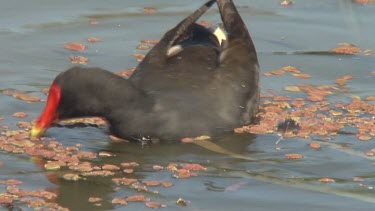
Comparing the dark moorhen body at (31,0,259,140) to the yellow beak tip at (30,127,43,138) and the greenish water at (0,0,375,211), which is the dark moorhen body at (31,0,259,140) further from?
the greenish water at (0,0,375,211)

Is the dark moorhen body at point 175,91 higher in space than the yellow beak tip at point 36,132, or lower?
higher

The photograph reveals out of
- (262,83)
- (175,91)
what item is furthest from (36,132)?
(262,83)

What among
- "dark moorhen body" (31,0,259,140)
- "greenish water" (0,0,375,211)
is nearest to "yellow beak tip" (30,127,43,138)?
"dark moorhen body" (31,0,259,140)

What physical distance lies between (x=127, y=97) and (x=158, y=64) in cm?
72

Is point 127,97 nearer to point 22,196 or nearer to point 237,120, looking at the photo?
point 237,120

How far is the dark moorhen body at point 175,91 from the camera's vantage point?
789 centimetres

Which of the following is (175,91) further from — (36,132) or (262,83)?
(262,83)

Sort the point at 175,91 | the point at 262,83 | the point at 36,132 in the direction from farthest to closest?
the point at 262,83, the point at 175,91, the point at 36,132

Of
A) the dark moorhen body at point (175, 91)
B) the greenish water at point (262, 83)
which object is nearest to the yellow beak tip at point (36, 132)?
the dark moorhen body at point (175, 91)

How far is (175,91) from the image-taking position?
825cm

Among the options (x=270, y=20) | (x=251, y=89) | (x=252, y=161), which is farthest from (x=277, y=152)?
(x=270, y=20)

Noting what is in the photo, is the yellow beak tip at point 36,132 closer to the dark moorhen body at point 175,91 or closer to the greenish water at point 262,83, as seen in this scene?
the dark moorhen body at point 175,91

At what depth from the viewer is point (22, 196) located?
22.7ft

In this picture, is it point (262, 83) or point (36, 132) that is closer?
point (36, 132)
